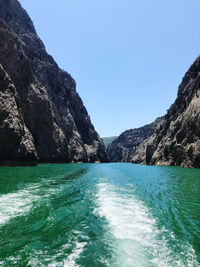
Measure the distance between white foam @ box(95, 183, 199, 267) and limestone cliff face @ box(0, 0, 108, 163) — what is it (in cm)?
4727

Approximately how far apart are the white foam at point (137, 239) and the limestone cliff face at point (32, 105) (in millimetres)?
47272

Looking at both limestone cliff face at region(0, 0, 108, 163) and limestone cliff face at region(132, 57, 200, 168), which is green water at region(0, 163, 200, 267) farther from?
limestone cliff face at region(132, 57, 200, 168)

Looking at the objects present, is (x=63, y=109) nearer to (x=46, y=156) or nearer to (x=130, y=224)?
(x=46, y=156)

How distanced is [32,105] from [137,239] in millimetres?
81660

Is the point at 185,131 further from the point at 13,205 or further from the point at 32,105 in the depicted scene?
the point at 13,205

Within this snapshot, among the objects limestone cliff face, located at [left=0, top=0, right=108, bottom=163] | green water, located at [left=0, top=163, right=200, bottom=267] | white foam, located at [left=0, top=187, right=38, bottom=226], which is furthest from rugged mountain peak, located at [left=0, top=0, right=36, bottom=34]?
green water, located at [left=0, top=163, right=200, bottom=267]

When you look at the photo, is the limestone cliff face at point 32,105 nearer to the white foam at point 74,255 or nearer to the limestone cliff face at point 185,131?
the white foam at point 74,255

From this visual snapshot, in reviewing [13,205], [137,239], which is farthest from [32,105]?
[137,239]

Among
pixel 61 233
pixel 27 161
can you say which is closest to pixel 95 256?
pixel 61 233

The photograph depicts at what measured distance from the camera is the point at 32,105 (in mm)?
81875

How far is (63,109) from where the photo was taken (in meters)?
125

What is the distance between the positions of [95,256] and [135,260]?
149 cm

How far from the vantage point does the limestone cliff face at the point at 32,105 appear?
54.5 m

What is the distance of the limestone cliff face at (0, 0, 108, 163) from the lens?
54.5 metres
